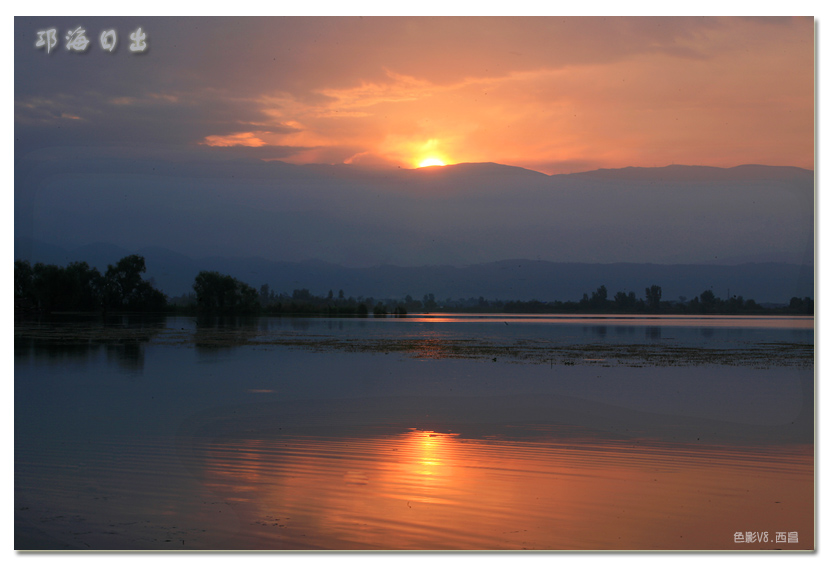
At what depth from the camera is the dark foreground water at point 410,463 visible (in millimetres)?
5844

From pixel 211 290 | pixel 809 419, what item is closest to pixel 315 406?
pixel 809 419

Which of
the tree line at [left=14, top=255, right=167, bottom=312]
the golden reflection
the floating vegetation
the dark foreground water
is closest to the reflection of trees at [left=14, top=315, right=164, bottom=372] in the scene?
the floating vegetation

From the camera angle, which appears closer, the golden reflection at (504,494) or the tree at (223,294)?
the golden reflection at (504,494)

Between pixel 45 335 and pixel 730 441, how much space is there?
3418cm

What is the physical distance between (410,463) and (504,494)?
1.59 meters

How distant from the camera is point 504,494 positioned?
6.64 metres

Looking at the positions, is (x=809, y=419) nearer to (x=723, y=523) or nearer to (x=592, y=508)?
(x=723, y=523)

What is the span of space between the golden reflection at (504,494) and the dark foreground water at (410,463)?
2cm

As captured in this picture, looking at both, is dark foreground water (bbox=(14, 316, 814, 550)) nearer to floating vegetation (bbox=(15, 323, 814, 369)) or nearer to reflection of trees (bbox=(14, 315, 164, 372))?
reflection of trees (bbox=(14, 315, 164, 372))

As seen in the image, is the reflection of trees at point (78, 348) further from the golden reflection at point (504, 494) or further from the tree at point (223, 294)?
the tree at point (223, 294)

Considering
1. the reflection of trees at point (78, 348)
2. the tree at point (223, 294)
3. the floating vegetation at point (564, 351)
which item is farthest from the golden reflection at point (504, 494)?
the tree at point (223, 294)

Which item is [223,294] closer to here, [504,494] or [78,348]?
[78,348]

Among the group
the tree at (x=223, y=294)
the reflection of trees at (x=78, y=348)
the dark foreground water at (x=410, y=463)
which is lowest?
the dark foreground water at (x=410, y=463)

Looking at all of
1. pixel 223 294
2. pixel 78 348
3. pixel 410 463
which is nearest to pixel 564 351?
pixel 410 463
